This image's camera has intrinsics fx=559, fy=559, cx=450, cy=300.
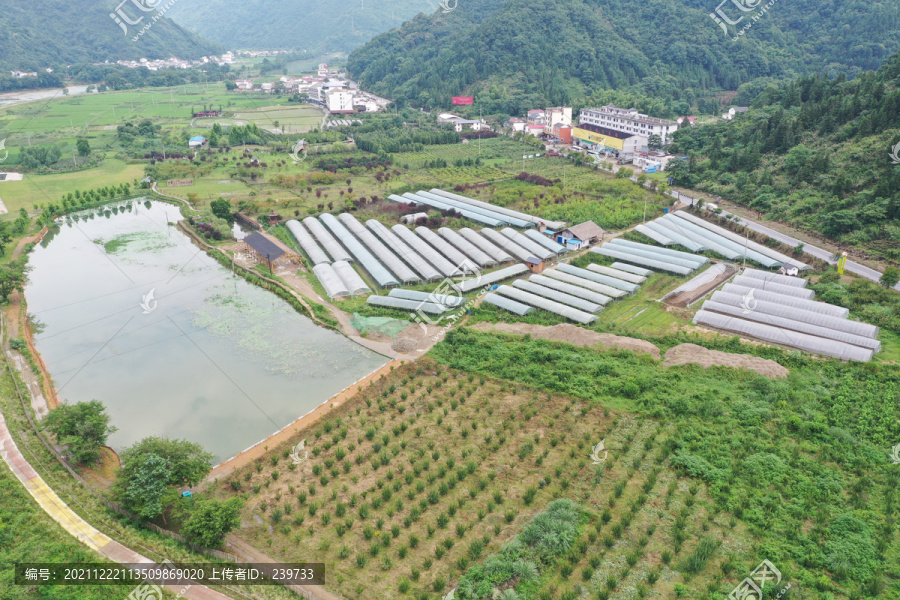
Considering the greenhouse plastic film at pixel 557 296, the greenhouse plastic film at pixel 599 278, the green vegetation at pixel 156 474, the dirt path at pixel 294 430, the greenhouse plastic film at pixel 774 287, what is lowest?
the dirt path at pixel 294 430

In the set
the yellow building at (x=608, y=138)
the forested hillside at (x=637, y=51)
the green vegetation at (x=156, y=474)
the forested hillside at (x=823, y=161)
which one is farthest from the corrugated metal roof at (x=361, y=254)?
the forested hillside at (x=637, y=51)

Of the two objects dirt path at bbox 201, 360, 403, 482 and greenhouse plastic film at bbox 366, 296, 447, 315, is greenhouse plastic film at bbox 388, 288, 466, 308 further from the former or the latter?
dirt path at bbox 201, 360, 403, 482

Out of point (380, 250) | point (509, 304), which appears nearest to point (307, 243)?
point (380, 250)

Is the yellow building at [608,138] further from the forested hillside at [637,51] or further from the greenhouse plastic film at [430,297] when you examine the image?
the greenhouse plastic film at [430,297]

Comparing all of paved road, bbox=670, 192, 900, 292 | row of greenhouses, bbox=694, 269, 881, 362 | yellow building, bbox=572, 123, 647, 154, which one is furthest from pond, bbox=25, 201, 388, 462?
yellow building, bbox=572, 123, 647, 154

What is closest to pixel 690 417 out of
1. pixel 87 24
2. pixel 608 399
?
pixel 608 399
